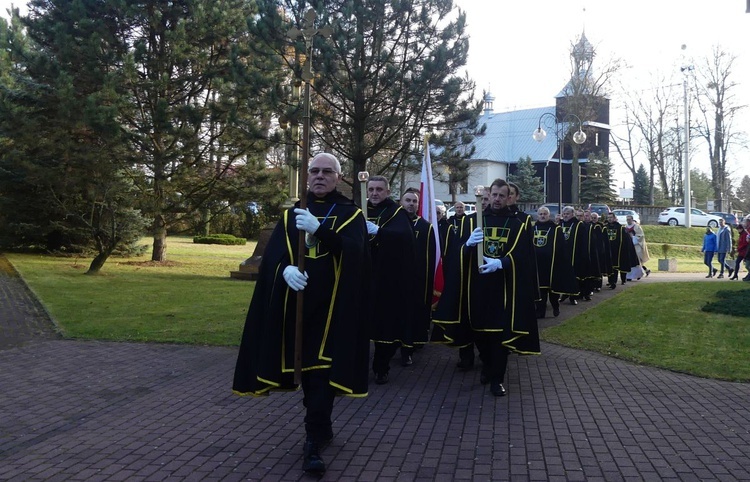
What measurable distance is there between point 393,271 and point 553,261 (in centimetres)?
610

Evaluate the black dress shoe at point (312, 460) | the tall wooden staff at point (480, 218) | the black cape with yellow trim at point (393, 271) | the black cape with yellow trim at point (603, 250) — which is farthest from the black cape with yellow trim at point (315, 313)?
the black cape with yellow trim at point (603, 250)

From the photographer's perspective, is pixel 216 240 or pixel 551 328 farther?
pixel 216 240

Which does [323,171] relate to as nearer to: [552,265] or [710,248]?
[552,265]

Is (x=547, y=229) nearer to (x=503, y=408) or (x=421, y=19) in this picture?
(x=421, y=19)

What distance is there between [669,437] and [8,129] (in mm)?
22178

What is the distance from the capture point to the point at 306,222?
4574mm

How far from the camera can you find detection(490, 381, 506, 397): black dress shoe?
6.83 meters

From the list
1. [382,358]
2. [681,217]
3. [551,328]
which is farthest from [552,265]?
[681,217]

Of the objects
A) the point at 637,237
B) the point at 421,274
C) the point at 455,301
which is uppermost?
the point at 637,237

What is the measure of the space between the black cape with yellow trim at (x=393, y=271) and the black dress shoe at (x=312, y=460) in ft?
9.28

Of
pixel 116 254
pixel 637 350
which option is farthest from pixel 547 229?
pixel 116 254

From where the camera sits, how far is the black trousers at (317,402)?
4719 mm

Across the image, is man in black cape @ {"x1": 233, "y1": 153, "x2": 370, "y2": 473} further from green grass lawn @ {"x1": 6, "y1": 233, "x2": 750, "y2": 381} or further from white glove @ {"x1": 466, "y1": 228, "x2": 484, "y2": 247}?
green grass lawn @ {"x1": 6, "y1": 233, "x2": 750, "y2": 381}

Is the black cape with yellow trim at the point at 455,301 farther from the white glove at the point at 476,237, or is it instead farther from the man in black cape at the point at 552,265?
the man in black cape at the point at 552,265
